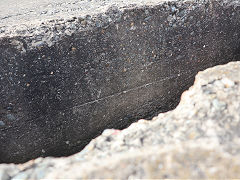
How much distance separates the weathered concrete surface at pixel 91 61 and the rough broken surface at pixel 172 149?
1.68ft

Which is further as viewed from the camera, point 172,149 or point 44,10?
point 44,10

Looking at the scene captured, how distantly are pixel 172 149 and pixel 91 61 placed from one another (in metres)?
0.79

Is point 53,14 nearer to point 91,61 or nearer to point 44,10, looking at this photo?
point 44,10

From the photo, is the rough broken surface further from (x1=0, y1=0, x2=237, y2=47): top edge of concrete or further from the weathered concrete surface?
(x1=0, y1=0, x2=237, y2=47): top edge of concrete

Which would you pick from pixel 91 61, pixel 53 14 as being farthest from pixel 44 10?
pixel 91 61

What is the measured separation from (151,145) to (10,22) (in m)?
1.09

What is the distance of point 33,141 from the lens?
162 centimetres

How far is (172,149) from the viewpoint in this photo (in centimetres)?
96

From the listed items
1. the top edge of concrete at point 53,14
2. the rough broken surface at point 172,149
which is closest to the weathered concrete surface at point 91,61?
the top edge of concrete at point 53,14

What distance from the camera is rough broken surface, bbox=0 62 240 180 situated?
3.00ft

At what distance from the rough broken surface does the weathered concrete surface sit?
0.51 metres

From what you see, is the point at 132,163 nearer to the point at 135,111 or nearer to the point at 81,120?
the point at 81,120

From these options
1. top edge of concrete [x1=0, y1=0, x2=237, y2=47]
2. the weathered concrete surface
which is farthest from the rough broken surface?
top edge of concrete [x1=0, y1=0, x2=237, y2=47]

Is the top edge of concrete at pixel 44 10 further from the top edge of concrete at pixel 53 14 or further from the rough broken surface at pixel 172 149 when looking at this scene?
the rough broken surface at pixel 172 149
